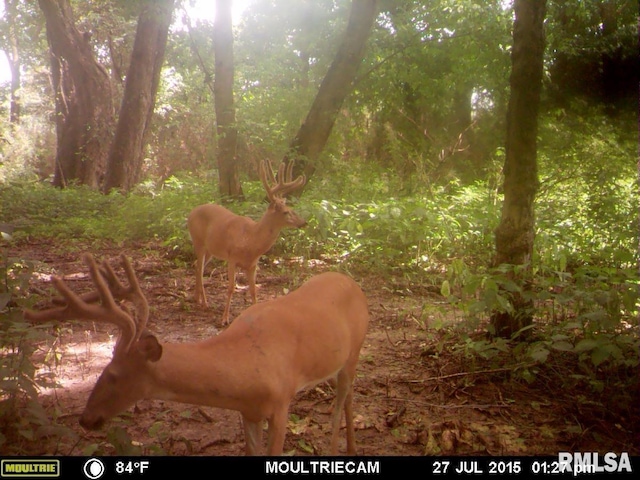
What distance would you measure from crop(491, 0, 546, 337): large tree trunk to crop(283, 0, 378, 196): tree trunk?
5.96m

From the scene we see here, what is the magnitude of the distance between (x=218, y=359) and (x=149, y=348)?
0.33 m

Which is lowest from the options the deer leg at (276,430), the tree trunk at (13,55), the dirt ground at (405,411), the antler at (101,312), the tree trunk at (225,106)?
the dirt ground at (405,411)

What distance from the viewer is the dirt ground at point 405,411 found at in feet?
11.2

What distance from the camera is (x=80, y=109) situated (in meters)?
17.4

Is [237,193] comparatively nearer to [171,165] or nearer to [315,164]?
[315,164]

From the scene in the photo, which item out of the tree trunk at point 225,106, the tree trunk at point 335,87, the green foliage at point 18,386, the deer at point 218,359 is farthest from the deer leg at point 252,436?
the tree trunk at point 225,106

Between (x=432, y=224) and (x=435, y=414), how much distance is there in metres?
4.67

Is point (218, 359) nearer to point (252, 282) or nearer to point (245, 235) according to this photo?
point (252, 282)

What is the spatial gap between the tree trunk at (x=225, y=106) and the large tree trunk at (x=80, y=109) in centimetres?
769

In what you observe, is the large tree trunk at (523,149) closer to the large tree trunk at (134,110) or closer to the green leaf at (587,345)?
the green leaf at (587,345)

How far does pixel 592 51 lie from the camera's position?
7730 millimetres

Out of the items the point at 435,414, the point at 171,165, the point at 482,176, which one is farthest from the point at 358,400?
the point at 171,165

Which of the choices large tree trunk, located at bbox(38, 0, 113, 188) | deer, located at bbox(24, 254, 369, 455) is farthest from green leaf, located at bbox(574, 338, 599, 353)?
large tree trunk, located at bbox(38, 0, 113, 188)

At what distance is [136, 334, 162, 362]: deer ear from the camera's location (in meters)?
2.41
